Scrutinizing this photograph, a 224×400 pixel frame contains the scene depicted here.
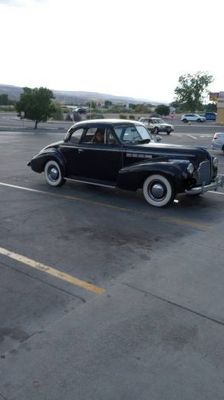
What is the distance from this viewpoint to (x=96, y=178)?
9.71 m

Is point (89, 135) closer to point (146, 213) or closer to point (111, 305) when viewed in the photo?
point (146, 213)

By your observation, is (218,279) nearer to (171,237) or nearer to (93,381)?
(171,237)

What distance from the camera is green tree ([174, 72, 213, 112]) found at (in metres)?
92.8

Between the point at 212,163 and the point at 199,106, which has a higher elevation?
the point at 199,106

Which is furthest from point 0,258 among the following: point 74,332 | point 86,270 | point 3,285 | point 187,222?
point 187,222

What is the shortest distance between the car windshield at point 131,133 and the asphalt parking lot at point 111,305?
2.10 metres

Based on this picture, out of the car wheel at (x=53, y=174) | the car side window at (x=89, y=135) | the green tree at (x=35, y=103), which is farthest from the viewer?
the green tree at (x=35, y=103)

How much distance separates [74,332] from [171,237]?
316 cm

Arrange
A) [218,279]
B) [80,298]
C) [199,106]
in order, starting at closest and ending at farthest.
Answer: [80,298], [218,279], [199,106]

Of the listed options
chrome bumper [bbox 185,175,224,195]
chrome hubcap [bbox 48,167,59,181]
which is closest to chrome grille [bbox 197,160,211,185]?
chrome bumper [bbox 185,175,224,195]

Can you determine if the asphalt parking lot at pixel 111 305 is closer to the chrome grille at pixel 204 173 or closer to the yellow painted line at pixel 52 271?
the yellow painted line at pixel 52 271

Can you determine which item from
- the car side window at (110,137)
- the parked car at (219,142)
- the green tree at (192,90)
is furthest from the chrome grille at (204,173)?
the green tree at (192,90)

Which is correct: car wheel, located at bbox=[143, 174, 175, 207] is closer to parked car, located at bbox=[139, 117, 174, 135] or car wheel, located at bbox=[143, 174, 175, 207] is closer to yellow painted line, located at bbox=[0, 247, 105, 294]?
yellow painted line, located at bbox=[0, 247, 105, 294]

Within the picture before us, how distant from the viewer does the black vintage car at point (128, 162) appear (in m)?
8.43
